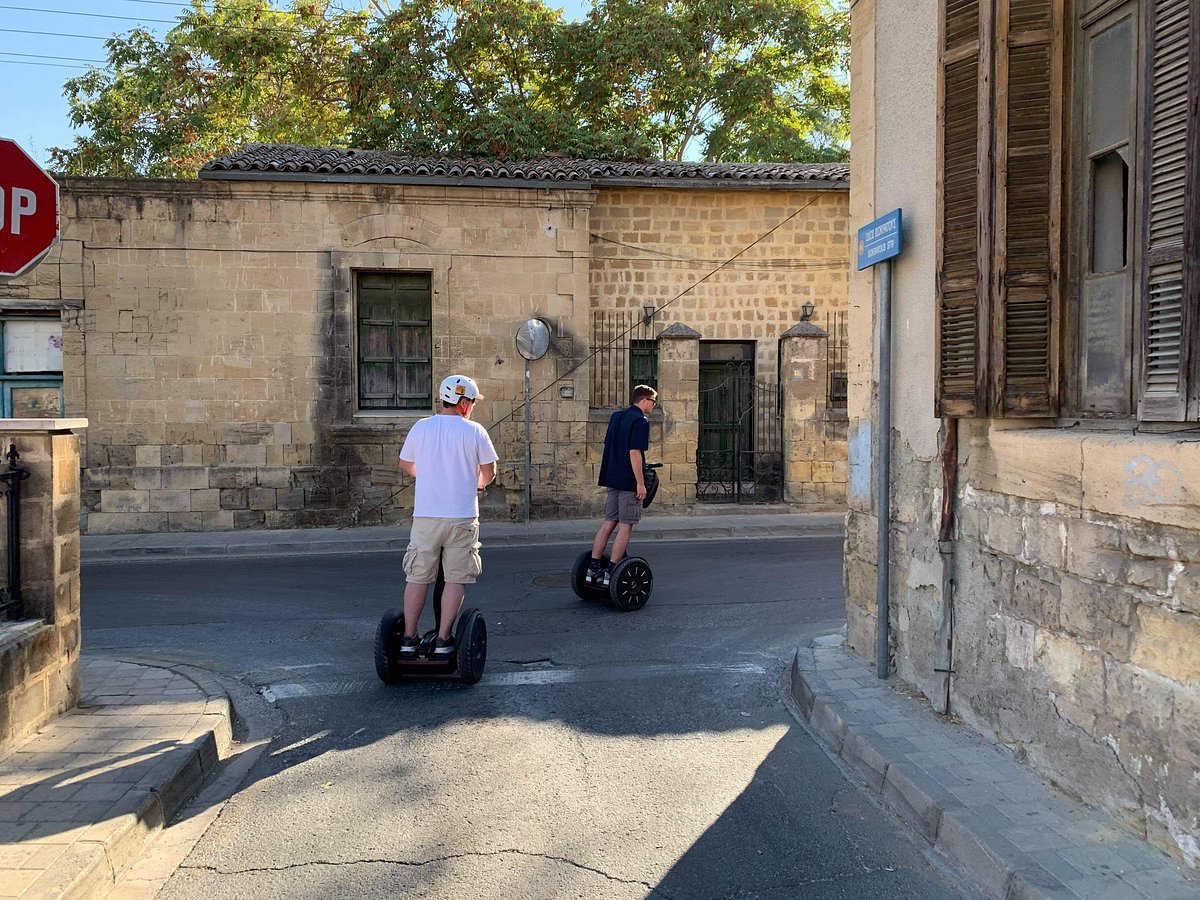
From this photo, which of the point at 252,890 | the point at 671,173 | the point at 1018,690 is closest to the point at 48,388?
the point at 671,173

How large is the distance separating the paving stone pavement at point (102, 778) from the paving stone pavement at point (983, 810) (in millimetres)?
3152

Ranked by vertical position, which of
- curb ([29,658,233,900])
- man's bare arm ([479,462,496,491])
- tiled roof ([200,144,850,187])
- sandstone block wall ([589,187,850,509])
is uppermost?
tiled roof ([200,144,850,187])

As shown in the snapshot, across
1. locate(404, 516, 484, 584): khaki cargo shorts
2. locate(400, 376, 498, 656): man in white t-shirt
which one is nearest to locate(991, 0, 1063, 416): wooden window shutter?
locate(400, 376, 498, 656): man in white t-shirt

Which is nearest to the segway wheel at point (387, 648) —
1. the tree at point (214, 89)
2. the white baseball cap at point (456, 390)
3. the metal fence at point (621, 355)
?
the white baseball cap at point (456, 390)

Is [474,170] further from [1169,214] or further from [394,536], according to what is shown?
[1169,214]

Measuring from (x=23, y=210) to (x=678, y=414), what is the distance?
1114 cm

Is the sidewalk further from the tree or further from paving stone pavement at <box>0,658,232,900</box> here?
the tree

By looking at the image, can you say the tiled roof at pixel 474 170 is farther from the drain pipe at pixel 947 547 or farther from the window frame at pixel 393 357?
the drain pipe at pixel 947 547

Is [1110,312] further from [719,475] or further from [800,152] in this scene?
[800,152]

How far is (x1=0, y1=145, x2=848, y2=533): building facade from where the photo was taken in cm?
1316

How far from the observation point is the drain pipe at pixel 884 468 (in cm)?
539

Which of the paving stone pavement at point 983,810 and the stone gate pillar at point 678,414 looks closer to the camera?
the paving stone pavement at point 983,810

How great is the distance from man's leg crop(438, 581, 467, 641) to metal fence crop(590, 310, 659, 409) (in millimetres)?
9398

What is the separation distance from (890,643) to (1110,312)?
7.80 ft
